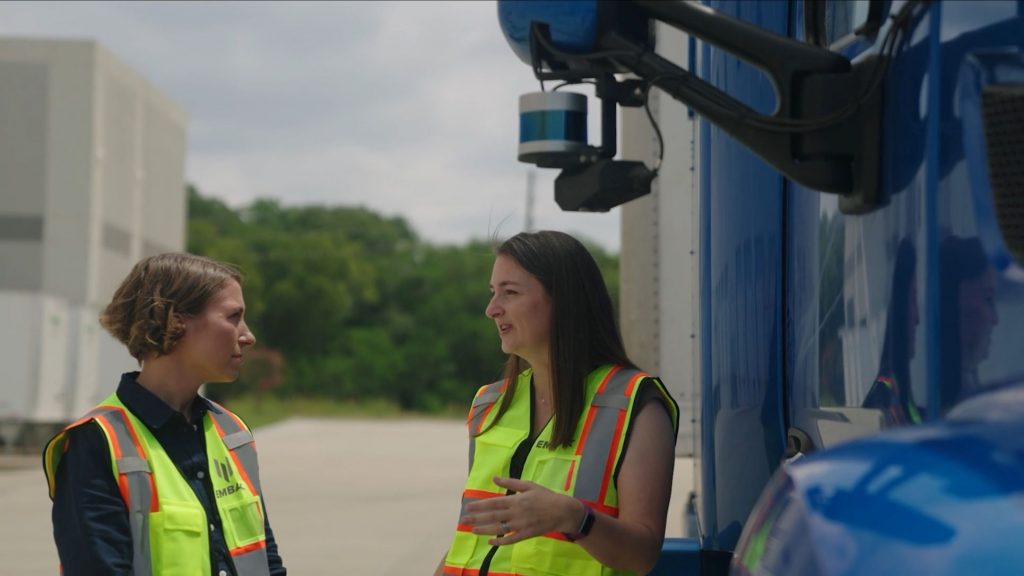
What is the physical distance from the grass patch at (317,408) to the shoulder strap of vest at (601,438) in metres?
43.7

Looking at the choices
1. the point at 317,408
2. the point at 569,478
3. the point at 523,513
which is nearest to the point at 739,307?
the point at 569,478

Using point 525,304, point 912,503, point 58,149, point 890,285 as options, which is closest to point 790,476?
point 912,503

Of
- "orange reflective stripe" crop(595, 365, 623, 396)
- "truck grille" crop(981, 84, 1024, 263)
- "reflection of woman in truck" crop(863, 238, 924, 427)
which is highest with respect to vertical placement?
"truck grille" crop(981, 84, 1024, 263)

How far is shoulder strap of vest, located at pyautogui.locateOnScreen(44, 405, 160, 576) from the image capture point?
259 centimetres

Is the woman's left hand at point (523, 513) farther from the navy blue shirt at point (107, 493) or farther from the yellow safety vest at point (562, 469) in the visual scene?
the navy blue shirt at point (107, 493)

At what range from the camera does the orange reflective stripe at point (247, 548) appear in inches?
109

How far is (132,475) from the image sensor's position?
2.61 meters

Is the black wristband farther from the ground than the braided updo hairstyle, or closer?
closer

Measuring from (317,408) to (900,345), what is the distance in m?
56.5

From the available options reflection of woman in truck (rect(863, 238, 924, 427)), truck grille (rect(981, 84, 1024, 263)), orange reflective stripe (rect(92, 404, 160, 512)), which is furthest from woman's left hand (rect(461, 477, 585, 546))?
truck grille (rect(981, 84, 1024, 263))

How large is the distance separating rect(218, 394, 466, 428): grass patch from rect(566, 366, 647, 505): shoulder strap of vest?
43724mm

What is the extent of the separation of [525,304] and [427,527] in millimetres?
10806

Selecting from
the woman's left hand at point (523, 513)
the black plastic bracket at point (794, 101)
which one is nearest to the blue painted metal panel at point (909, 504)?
the black plastic bracket at point (794, 101)

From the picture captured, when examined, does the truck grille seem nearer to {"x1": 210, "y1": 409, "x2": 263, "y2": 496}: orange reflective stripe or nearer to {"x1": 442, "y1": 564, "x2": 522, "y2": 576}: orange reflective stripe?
{"x1": 442, "y1": 564, "x2": 522, "y2": 576}: orange reflective stripe
